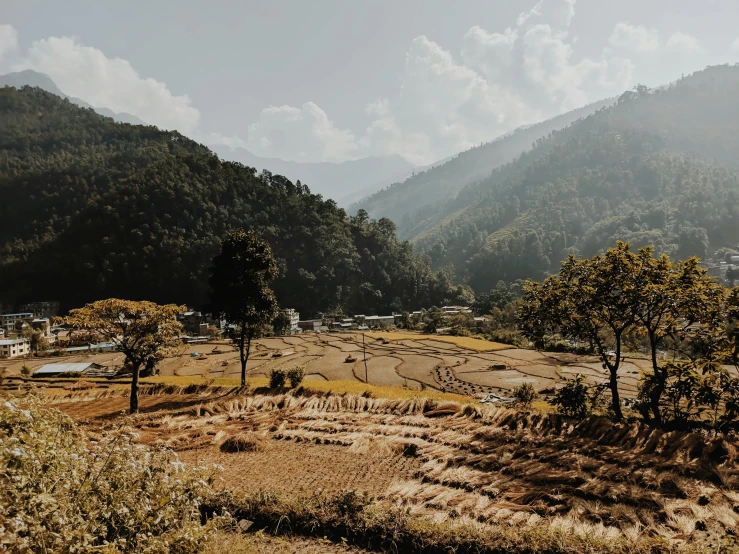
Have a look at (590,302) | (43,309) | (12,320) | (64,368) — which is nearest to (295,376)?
(590,302)

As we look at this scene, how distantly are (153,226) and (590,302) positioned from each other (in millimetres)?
78628

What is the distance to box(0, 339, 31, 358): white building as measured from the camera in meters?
48.6

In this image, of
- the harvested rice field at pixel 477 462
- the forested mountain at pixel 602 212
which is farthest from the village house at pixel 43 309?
the forested mountain at pixel 602 212

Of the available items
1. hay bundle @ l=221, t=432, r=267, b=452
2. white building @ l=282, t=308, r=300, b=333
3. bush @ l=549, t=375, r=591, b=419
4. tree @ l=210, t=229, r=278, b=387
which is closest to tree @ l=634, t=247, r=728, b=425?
bush @ l=549, t=375, r=591, b=419

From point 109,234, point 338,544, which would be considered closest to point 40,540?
point 338,544

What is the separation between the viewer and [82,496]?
4.00 m

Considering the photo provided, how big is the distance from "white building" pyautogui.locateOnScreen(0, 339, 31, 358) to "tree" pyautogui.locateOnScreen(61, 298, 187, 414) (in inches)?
1774

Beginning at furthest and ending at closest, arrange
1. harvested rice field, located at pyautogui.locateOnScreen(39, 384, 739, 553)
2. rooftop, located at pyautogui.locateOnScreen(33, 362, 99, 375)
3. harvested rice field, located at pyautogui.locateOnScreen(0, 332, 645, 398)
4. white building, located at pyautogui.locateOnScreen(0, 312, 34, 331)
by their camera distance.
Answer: white building, located at pyautogui.locateOnScreen(0, 312, 34, 331), rooftop, located at pyautogui.locateOnScreen(33, 362, 99, 375), harvested rice field, located at pyautogui.locateOnScreen(0, 332, 645, 398), harvested rice field, located at pyautogui.locateOnScreen(39, 384, 739, 553)

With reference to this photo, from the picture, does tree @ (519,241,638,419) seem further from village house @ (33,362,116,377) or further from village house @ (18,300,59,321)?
village house @ (18,300,59,321)

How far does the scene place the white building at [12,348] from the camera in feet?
159

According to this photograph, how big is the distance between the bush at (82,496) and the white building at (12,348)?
57725mm

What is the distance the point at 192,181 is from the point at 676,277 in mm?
88880

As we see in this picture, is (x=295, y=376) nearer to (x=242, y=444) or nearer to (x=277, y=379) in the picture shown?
(x=277, y=379)

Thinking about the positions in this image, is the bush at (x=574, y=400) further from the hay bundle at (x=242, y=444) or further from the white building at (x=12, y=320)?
the white building at (x=12, y=320)
